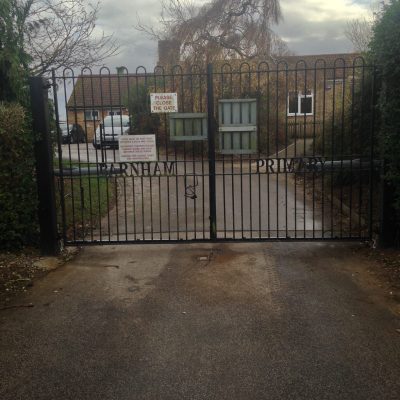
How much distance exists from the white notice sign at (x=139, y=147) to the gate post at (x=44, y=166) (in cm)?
99

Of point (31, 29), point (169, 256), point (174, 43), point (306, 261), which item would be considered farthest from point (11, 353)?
point (174, 43)

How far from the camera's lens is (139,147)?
6699 mm

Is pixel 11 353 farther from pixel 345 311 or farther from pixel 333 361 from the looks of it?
pixel 345 311

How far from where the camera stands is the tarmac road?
3.49 meters

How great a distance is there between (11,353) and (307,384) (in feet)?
7.72

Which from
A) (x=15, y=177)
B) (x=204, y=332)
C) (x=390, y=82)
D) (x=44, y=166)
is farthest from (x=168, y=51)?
(x=204, y=332)

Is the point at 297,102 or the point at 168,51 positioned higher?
the point at 168,51

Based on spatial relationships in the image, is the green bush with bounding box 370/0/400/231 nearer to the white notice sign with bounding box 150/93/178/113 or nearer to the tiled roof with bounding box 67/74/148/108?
the white notice sign with bounding box 150/93/178/113

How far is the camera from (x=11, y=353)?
404 centimetres

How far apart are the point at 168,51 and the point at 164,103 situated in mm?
16492

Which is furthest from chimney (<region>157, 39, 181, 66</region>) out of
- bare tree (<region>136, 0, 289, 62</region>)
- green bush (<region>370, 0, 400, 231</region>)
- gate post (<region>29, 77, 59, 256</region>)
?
green bush (<region>370, 0, 400, 231</region>)

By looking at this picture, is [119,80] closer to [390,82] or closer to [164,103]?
[164,103]

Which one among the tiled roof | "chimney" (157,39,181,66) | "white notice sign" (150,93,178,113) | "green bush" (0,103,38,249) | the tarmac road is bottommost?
the tarmac road

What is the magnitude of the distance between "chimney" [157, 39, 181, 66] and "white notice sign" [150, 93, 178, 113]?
50.0ft
